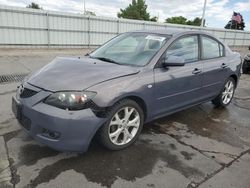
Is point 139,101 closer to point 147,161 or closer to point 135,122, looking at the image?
point 135,122

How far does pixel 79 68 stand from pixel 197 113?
9.02 feet

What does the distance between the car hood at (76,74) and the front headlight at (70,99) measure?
0.07m

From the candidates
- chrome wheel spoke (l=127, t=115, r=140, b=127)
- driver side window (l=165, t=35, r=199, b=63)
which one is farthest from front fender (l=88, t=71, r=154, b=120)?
driver side window (l=165, t=35, r=199, b=63)

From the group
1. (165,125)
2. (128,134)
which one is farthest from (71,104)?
(165,125)

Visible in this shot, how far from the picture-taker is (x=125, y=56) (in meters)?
3.63

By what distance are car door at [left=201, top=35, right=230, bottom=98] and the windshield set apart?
1.04 meters

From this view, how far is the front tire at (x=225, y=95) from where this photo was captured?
5070 mm

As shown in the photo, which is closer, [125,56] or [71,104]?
[71,104]

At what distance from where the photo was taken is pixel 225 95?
5.20 m

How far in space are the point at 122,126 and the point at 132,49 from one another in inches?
50.4

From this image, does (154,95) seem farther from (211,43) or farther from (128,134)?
(211,43)

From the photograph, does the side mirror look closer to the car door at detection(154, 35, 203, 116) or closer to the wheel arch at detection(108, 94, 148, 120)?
the car door at detection(154, 35, 203, 116)

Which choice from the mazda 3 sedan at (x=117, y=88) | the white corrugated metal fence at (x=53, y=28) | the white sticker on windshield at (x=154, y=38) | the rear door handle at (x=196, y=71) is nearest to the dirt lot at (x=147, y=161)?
the mazda 3 sedan at (x=117, y=88)

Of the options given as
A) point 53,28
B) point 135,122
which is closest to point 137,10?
point 53,28
